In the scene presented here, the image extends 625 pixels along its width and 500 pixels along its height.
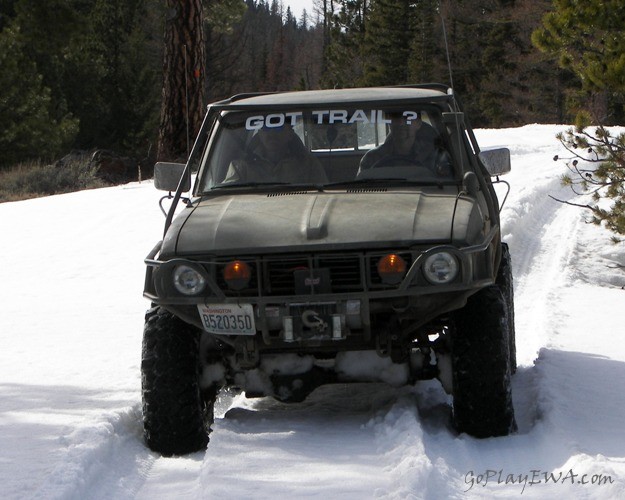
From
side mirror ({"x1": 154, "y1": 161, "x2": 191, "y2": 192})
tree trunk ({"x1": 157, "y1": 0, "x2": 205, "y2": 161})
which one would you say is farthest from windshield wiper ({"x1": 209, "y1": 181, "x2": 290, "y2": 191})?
tree trunk ({"x1": 157, "y1": 0, "x2": 205, "y2": 161})

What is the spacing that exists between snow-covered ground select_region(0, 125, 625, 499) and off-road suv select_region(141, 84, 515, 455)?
0.23 meters

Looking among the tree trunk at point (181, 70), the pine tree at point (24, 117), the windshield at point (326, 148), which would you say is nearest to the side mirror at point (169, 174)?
the windshield at point (326, 148)

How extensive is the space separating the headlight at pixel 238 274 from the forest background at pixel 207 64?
6987mm

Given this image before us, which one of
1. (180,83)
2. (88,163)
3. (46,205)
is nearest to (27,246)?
(46,205)

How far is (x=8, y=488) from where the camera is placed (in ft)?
14.4

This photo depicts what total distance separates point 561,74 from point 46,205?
3360 centimetres

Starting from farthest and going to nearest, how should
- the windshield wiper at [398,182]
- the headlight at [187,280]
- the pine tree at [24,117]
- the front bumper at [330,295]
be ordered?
the pine tree at [24,117]
the windshield wiper at [398,182]
the headlight at [187,280]
the front bumper at [330,295]

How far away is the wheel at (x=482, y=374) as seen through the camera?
5.12 metres

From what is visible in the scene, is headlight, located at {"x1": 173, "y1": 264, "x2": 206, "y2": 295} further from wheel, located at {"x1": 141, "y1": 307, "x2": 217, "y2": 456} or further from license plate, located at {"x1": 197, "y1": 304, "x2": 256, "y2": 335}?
wheel, located at {"x1": 141, "y1": 307, "x2": 217, "y2": 456}

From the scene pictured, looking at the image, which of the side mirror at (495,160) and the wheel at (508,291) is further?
the wheel at (508,291)

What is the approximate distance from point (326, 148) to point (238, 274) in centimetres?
152

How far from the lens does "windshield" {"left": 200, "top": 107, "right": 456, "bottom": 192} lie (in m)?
6.06

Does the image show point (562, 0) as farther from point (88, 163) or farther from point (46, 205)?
point (88, 163)

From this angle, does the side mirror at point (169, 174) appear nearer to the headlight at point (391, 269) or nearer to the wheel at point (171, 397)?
the wheel at point (171, 397)
